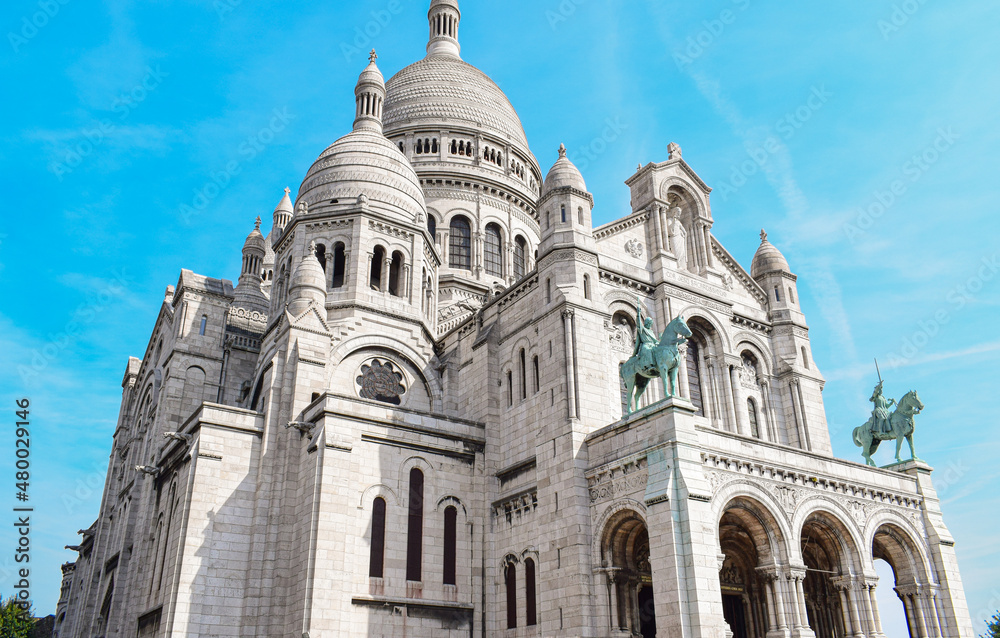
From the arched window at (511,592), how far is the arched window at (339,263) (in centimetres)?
1518

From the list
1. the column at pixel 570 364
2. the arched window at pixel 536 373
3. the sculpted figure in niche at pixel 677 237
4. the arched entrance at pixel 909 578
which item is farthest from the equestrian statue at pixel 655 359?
the arched entrance at pixel 909 578

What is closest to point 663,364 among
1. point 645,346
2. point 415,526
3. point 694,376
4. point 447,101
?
point 645,346

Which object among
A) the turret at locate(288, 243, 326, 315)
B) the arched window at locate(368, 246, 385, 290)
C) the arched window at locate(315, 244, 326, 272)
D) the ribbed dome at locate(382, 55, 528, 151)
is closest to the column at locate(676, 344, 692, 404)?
the arched window at locate(368, 246, 385, 290)

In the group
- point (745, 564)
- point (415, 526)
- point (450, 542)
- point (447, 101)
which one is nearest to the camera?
point (745, 564)

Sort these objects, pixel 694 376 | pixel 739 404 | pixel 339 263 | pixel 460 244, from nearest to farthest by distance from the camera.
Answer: pixel 739 404, pixel 694 376, pixel 339 263, pixel 460 244

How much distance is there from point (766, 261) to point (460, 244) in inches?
760

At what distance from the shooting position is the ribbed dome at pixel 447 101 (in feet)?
176

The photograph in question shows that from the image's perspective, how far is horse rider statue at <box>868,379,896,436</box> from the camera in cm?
3181

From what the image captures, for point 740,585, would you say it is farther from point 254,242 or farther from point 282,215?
point 282,215

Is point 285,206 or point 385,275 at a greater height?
point 285,206

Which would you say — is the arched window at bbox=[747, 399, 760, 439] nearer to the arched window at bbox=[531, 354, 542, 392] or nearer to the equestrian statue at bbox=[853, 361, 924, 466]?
the equestrian statue at bbox=[853, 361, 924, 466]

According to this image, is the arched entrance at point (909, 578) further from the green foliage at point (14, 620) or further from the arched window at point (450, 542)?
the green foliage at point (14, 620)

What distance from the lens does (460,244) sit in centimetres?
4988

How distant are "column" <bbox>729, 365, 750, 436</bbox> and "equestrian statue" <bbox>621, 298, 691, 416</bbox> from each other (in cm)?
782
